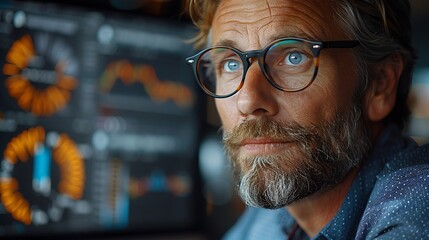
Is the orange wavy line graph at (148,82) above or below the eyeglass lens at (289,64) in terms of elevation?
below

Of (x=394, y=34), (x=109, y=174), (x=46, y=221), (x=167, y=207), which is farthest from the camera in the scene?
(x=167, y=207)

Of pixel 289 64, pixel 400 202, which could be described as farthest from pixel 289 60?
pixel 400 202

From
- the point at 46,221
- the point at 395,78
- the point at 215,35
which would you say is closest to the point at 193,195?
the point at 46,221

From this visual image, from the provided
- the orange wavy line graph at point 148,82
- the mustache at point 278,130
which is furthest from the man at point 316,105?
the orange wavy line graph at point 148,82

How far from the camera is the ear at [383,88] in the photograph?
4.32 ft

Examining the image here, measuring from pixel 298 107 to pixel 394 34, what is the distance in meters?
0.28

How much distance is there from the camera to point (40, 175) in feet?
4.78

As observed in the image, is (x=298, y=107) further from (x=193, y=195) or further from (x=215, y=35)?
(x=193, y=195)

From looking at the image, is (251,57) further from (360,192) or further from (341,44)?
(360,192)

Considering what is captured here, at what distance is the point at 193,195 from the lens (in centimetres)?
173

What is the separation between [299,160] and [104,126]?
55 cm

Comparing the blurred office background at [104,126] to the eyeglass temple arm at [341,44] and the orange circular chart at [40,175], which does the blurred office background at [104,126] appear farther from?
the eyeglass temple arm at [341,44]

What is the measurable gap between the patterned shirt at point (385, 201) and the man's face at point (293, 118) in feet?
0.16

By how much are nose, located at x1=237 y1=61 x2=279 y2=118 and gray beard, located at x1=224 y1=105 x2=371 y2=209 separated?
20 mm
